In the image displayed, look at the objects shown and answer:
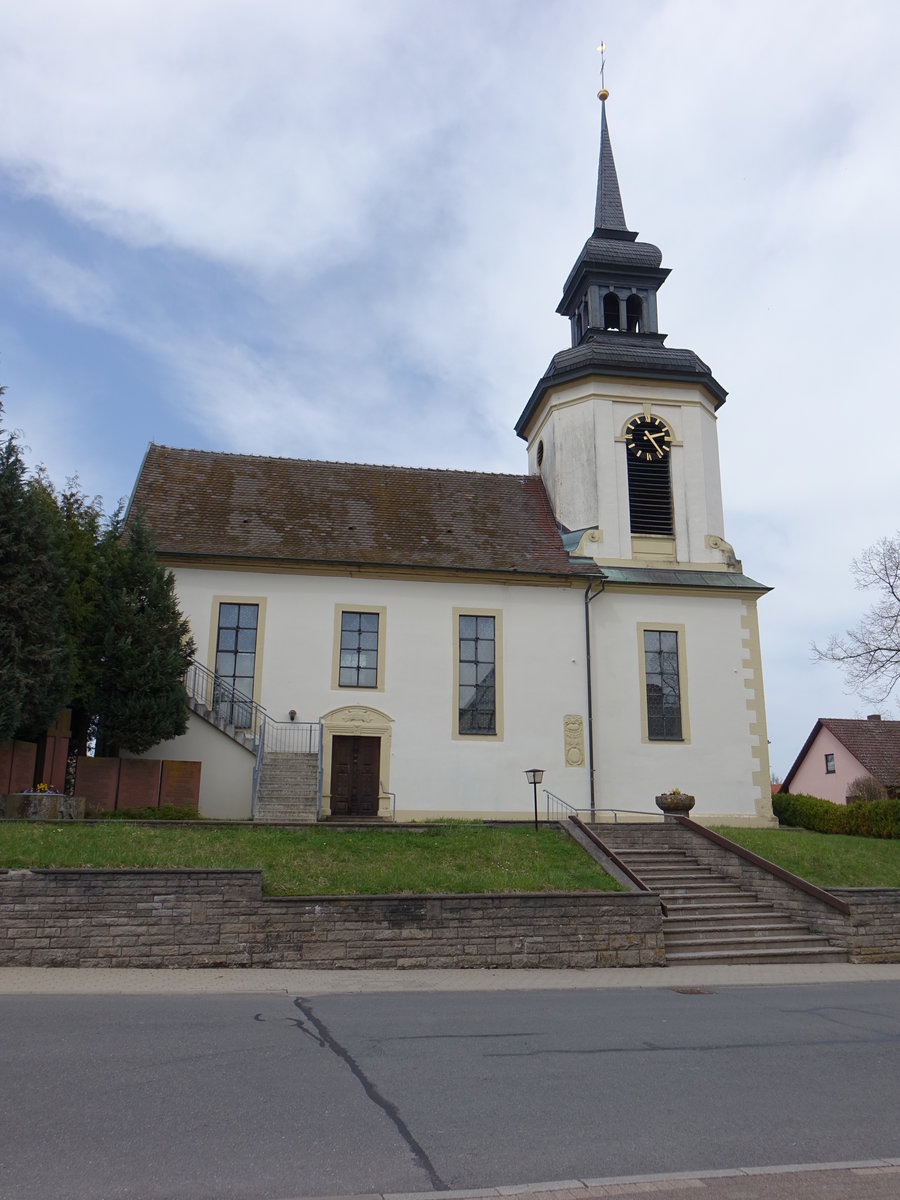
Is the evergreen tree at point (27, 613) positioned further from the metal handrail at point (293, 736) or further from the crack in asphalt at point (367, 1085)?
the crack in asphalt at point (367, 1085)

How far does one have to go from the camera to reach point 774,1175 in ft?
16.9

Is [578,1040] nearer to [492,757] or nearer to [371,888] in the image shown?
[371,888]

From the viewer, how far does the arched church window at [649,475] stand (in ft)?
87.8

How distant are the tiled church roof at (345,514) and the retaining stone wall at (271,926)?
39.7 ft

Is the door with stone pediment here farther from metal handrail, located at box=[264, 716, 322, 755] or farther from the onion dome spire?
the onion dome spire

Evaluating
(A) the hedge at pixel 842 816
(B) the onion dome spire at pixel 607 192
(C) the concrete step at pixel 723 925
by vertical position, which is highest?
(B) the onion dome spire at pixel 607 192

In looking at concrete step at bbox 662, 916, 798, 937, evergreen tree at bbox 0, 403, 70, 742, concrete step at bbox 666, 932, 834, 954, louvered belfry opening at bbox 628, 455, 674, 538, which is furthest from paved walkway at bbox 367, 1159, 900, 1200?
louvered belfry opening at bbox 628, 455, 674, 538

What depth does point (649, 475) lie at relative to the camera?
2709 cm

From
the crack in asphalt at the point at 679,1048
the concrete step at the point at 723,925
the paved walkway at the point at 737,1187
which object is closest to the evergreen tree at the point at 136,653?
the concrete step at the point at 723,925

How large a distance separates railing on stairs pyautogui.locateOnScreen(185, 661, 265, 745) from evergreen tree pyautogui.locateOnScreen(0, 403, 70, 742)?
14.3ft

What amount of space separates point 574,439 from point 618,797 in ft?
32.6

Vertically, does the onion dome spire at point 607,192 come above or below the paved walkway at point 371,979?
above

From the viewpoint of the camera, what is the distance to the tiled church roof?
79.9 feet

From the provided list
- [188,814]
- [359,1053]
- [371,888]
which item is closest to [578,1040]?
[359,1053]
